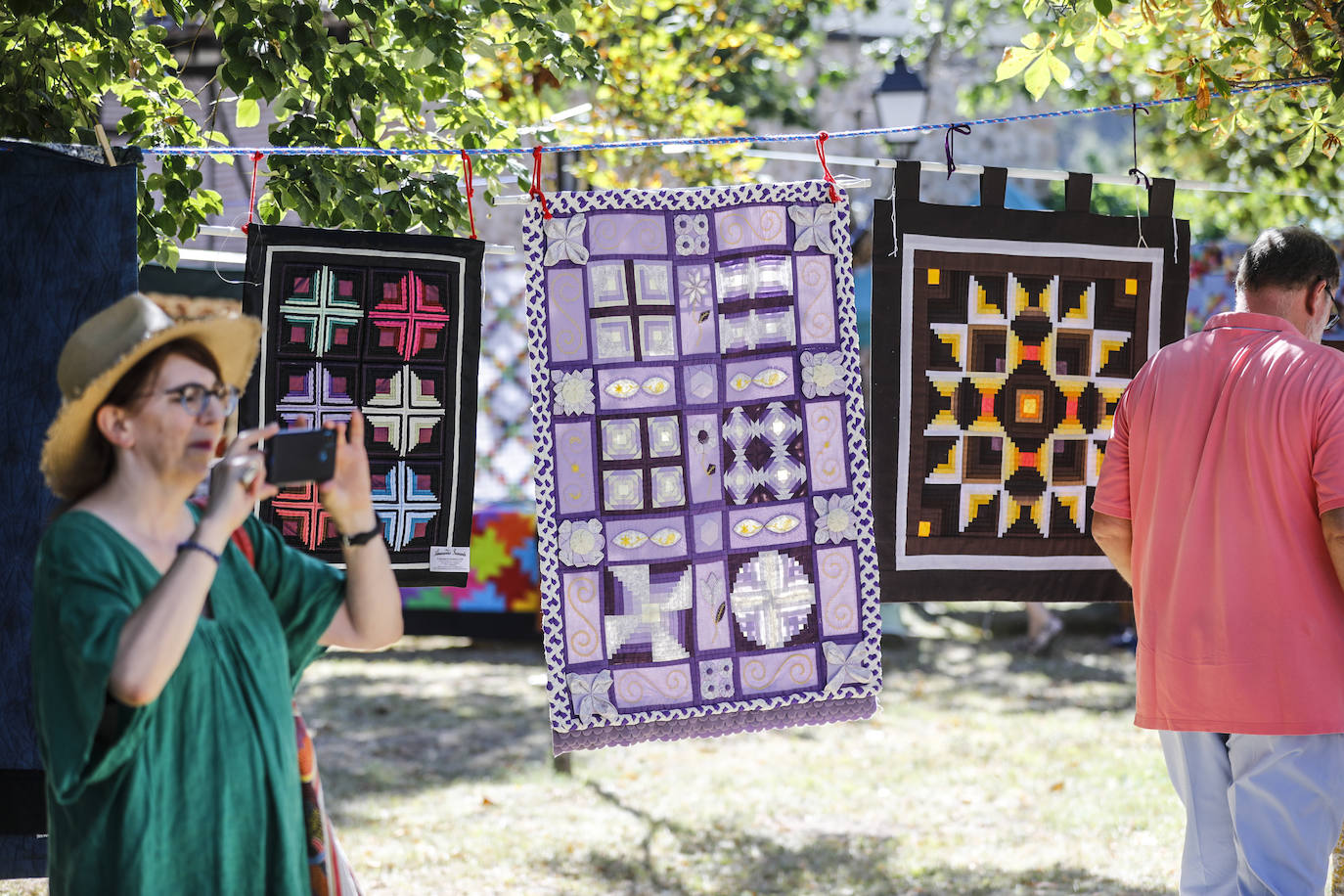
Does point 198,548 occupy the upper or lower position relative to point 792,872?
upper

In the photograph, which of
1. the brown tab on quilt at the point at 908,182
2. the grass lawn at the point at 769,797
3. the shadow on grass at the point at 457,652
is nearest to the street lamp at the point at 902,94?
the grass lawn at the point at 769,797

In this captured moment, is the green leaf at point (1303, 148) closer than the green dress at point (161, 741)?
No

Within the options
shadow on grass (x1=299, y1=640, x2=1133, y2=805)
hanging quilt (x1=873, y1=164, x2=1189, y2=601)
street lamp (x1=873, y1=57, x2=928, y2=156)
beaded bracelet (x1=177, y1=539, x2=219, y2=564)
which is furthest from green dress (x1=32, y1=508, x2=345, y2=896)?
street lamp (x1=873, y1=57, x2=928, y2=156)

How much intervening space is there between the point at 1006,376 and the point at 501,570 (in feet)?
19.3

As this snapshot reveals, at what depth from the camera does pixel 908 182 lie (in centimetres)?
361

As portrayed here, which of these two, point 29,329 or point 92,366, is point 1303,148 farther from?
point 29,329

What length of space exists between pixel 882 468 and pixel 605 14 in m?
3.95

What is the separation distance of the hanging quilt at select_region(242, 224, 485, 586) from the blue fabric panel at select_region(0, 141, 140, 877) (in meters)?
0.45

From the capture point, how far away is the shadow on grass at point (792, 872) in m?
4.63

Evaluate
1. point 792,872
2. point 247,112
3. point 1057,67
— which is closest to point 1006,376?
point 1057,67

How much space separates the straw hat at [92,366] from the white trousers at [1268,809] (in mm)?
2270

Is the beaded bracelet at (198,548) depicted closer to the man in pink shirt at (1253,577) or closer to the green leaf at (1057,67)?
the man in pink shirt at (1253,577)

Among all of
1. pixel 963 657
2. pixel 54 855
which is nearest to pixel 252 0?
pixel 54 855

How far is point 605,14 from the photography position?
6.74 meters
